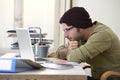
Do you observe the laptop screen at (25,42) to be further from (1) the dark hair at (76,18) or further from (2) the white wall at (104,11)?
(2) the white wall at (104,11)

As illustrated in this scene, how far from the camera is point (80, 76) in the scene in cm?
130

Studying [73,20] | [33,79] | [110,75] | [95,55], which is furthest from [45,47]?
[33,79]

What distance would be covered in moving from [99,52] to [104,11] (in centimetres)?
185

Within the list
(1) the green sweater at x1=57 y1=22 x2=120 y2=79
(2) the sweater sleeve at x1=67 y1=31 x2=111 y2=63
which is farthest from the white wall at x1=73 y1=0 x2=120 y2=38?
(2) the sweater sleeve at x1=67 y1=31 x2=111 y2=63

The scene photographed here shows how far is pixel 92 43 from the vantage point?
193cm

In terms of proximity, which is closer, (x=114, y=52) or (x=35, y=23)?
(x=114, y=52)

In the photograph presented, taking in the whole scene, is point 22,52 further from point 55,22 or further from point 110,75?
point 55,22

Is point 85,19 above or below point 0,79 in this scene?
above

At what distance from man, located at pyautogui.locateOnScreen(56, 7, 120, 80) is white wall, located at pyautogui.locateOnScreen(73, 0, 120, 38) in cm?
154

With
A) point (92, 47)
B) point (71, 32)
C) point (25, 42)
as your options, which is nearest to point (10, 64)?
point (25, 42)

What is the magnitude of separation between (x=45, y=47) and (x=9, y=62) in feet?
3.26

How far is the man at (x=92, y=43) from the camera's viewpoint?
192 centimetres

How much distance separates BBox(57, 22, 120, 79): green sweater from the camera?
6.26 ft

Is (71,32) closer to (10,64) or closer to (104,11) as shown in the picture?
Result: (10,64)
